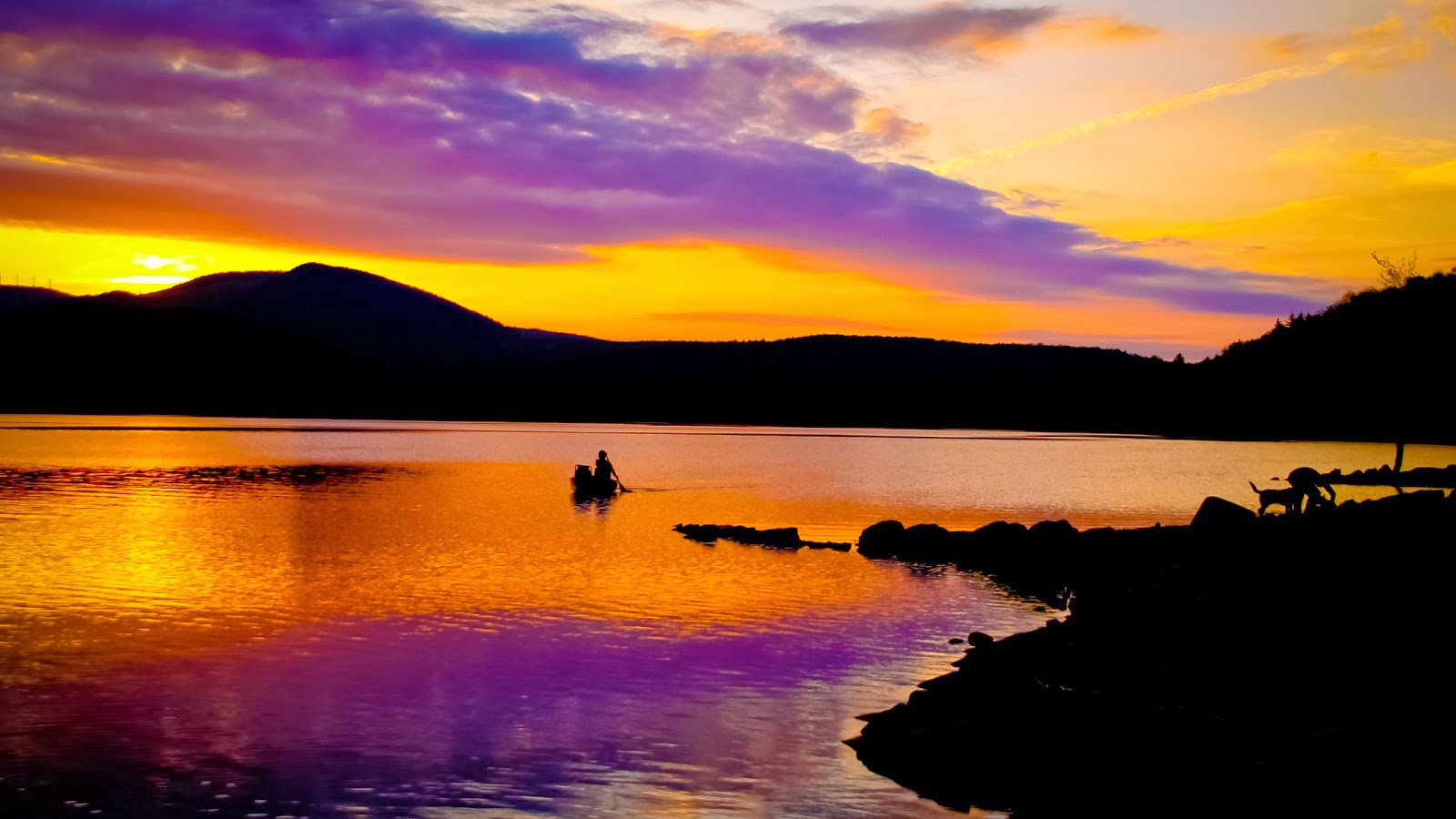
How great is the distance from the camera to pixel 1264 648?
16172 mm

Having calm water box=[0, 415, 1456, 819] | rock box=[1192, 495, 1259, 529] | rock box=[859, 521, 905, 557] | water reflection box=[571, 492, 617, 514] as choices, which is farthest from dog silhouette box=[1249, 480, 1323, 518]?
water reflection box=[571, 492, 617, 514]

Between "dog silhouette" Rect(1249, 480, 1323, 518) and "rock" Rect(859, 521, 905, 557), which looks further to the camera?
"rock" Rect(859, 521, 905, 557)

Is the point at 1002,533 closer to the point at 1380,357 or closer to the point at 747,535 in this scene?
the point at 747,535

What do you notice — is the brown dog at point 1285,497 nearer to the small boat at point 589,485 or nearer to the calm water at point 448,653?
the calm water at point 448,653

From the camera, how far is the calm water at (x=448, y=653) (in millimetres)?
13641

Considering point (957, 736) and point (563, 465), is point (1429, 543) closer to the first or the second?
point (957, 736)

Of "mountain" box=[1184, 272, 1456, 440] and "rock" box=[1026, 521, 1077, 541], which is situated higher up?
"mountain" box=[1184, 272, 1456, 440]

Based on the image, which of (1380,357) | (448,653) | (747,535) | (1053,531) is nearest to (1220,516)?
(1053,531)

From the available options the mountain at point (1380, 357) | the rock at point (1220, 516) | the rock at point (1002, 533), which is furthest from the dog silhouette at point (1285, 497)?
the mountain at point (1380, 357)

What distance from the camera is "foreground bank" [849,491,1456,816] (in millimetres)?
11406

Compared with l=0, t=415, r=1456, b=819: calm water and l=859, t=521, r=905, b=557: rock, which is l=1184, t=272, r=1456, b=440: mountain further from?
l=859, t=521, r=905, b=557: rock

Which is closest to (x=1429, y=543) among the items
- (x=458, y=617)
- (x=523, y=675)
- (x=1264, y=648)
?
(x=1264, y=648)

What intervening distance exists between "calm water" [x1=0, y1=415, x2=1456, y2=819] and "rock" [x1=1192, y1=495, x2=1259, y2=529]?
5265 millimetres

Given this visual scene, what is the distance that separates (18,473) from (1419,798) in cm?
7515
